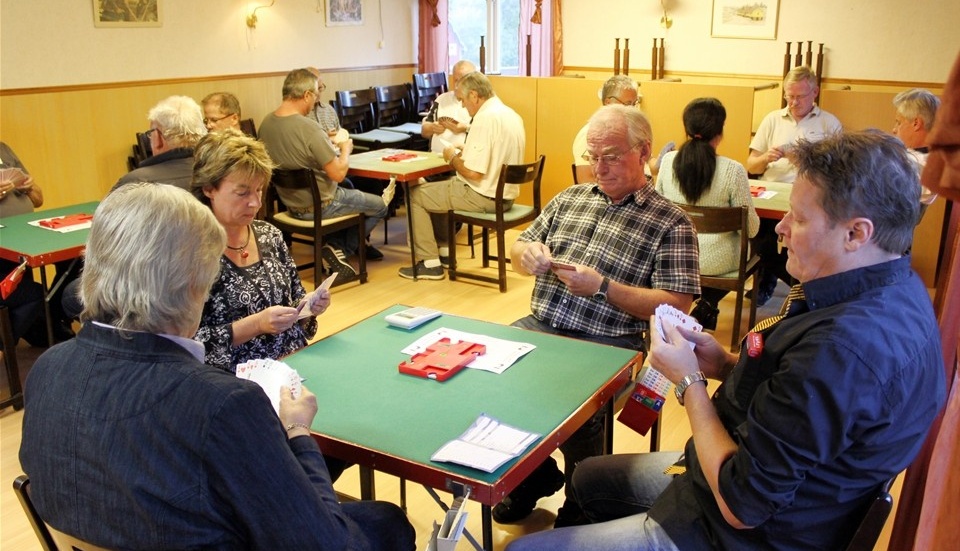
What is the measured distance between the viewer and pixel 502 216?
5.25m

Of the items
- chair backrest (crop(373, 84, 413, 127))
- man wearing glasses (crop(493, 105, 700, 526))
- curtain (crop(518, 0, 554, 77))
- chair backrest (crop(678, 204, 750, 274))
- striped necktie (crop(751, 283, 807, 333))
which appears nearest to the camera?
striped necktie (crop(751, 283, 807, 333))

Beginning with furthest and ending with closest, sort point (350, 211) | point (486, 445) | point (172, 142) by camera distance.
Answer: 1. point (350, 211)
2. point (172, 142)
3. point (486, 445)

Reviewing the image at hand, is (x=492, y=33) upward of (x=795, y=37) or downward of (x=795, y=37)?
upward

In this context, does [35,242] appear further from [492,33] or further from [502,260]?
[492,33]

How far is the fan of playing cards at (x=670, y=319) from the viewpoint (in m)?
1.92

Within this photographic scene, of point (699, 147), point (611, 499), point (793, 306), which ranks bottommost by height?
point (611, 499)

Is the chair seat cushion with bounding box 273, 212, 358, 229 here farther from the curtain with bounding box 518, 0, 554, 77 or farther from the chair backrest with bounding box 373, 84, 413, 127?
the curtain with bounding box 518, 0, 554, 77

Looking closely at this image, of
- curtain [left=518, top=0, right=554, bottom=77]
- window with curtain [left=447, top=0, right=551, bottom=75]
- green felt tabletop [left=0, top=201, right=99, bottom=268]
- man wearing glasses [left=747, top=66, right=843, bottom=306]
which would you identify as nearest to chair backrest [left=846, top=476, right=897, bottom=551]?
green felt tabletop [left=0, top=201, right=99, bottom=268]

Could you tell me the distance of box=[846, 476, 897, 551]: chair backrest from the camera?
1.50 metres

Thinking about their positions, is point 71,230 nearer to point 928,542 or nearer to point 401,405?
point 401,405

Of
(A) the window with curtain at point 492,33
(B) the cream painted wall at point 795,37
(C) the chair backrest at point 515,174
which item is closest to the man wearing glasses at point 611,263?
(C) the chair backrest at point 515,174

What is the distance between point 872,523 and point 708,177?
8.99ft

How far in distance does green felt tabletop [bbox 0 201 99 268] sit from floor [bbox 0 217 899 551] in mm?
684

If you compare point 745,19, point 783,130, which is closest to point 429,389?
point 783,130
